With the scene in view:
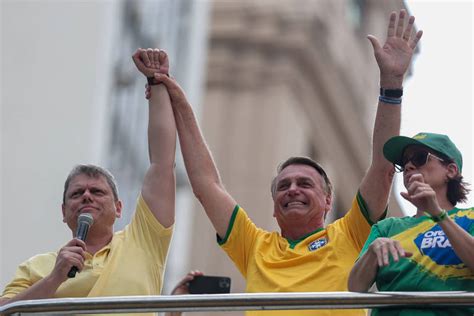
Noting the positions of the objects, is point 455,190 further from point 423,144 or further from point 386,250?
point 386,250

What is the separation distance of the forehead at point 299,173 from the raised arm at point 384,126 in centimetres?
28

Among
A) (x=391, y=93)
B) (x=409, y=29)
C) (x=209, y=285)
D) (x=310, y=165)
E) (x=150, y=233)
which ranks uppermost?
(x=409, y=29)

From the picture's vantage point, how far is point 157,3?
2762cm

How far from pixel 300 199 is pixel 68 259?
1174mm

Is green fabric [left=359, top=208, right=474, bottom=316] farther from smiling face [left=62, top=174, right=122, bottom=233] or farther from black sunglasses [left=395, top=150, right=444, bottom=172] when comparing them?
smiling face [left=62, top=174, right=122, bottom=233]

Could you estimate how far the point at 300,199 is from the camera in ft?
26.5

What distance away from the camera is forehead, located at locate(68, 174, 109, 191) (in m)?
8.16

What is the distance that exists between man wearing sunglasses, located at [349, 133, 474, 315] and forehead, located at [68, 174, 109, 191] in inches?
54.7

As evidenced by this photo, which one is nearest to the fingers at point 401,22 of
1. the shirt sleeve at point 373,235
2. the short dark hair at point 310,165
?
the short dark hair at point 310,165

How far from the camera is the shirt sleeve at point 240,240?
8164 millimetres

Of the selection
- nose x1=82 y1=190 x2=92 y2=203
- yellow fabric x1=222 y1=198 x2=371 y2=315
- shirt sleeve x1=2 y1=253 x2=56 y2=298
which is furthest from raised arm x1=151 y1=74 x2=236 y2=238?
shirt sleeve x1=2 y1=253 x2=56 y2=298

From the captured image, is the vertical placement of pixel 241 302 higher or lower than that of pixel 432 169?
lower

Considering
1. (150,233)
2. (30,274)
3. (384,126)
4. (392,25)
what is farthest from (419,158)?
(30,274)

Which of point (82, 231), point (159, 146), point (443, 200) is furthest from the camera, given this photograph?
point (159, 146)
